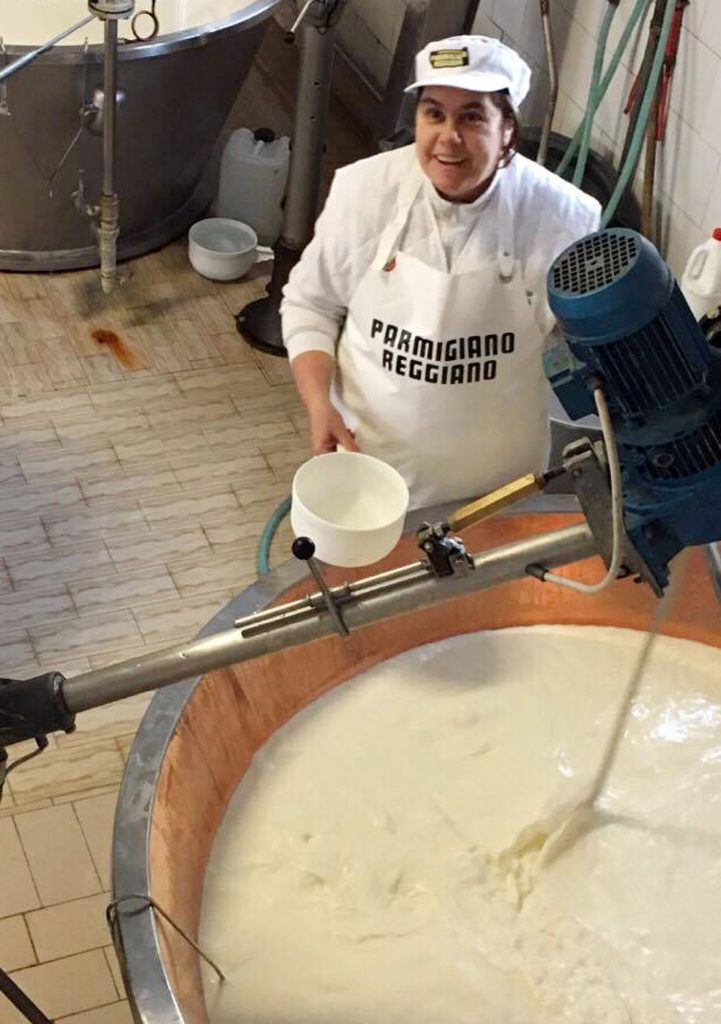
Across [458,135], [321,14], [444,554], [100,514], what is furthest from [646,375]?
[321,14]

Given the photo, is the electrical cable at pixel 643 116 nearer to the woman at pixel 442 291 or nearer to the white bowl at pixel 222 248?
the woman at pixel 442 291

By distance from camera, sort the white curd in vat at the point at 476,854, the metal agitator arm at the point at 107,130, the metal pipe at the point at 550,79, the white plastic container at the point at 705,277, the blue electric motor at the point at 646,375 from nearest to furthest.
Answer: the blue electric motor at the point at 646,375 → the white curd in vat at the point at 476,854 → the white plastic container at the point at 705,277 → the metal agitator arm at the point at 107,130 → the metal pipe at the point at 550,79

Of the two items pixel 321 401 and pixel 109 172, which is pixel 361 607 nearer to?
pixel 321 401

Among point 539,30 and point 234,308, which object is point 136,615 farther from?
point 539,30

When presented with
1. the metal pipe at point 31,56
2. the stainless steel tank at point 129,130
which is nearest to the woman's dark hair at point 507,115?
the metal pipe at point 31,56

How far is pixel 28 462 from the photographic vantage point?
2.91 meters

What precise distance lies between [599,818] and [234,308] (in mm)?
1968

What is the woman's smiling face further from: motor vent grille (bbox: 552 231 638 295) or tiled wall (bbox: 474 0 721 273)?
tiled wall (bbox: 474 0 721 273)

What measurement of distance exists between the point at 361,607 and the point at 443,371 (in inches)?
41.0

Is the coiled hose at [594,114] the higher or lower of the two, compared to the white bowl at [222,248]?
higher

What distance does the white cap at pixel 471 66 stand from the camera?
1913mm

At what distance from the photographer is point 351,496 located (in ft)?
6.98

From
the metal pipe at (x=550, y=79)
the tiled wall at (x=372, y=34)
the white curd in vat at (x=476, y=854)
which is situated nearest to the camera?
the white curd in vat at (x=476, y=854)

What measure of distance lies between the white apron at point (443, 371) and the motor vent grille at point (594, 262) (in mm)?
956
